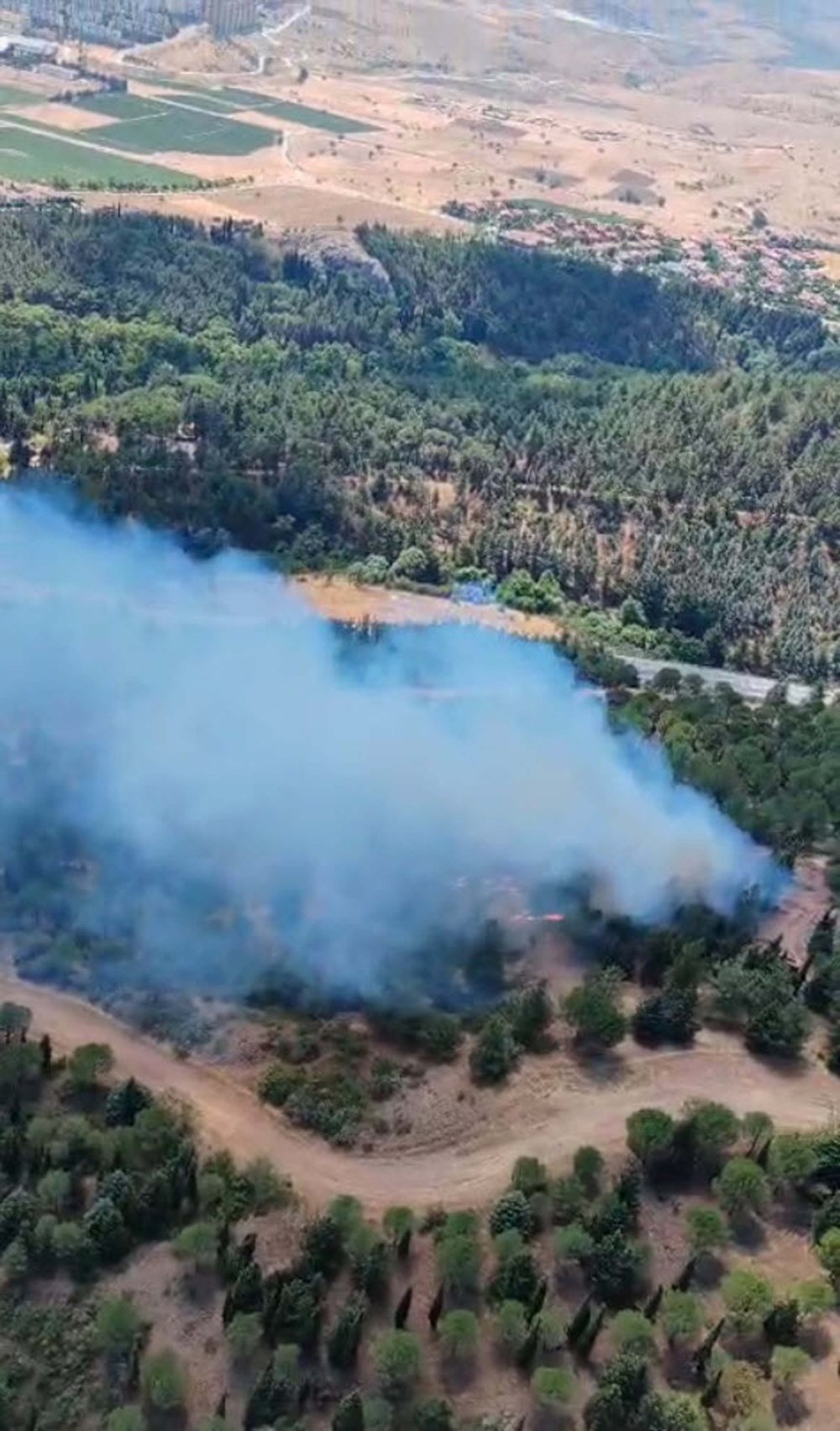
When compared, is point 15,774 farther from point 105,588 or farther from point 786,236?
point 786,236

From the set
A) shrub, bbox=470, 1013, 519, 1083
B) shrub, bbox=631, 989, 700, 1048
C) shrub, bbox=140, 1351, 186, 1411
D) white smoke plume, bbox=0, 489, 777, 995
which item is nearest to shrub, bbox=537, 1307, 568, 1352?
shrub, bbox=470, 1013, 519, 1083

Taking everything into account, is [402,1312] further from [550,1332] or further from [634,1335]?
[634,1335]

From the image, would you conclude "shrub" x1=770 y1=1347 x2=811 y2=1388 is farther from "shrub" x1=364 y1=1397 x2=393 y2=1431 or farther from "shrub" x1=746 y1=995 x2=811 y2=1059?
"shrub" x1=746 y1=995 x2=811 y2=1059

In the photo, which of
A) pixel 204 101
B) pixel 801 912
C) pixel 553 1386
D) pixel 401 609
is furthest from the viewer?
pixel 204 101

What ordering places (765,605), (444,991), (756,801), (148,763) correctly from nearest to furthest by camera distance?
(444,991)
(148,763)
(756,801)
(765,605)

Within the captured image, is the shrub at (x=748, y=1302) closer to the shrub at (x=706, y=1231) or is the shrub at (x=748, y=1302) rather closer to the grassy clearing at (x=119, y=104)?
the shrub at (x=706, y=1231)

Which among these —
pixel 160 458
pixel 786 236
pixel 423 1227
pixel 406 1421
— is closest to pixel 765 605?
pixel 160 458

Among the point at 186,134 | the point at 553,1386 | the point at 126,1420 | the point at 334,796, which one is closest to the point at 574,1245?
the point at 553,1386
